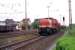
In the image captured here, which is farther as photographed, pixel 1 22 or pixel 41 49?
pixel 1 22

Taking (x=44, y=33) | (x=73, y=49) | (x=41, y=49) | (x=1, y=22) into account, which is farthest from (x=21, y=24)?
(x=73, y=49)

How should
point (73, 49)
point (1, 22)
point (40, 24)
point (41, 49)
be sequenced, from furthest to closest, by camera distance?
point (1, 22), point (40, 24), point (41, 49), point (73, 49)

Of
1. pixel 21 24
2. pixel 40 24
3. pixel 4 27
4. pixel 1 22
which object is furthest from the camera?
pixel 21 24

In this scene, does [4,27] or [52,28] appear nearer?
[52,28]

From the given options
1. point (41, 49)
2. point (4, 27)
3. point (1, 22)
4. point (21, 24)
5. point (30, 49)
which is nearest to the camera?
point (30, 49)

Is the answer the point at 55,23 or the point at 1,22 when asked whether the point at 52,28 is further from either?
the point at 1,22

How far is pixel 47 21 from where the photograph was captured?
194 feet

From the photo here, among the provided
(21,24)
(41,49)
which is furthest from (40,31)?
(21,24)

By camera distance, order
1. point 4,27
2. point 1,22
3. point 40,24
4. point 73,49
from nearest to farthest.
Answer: point 73,49 → point 40,24 → point 4,27 → point 1,22

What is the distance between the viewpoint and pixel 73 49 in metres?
8.36

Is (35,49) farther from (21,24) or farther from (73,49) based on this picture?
(21,24)

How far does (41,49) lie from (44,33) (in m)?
37.8

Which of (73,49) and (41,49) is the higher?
(73,49)

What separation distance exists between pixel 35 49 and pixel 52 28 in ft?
130
